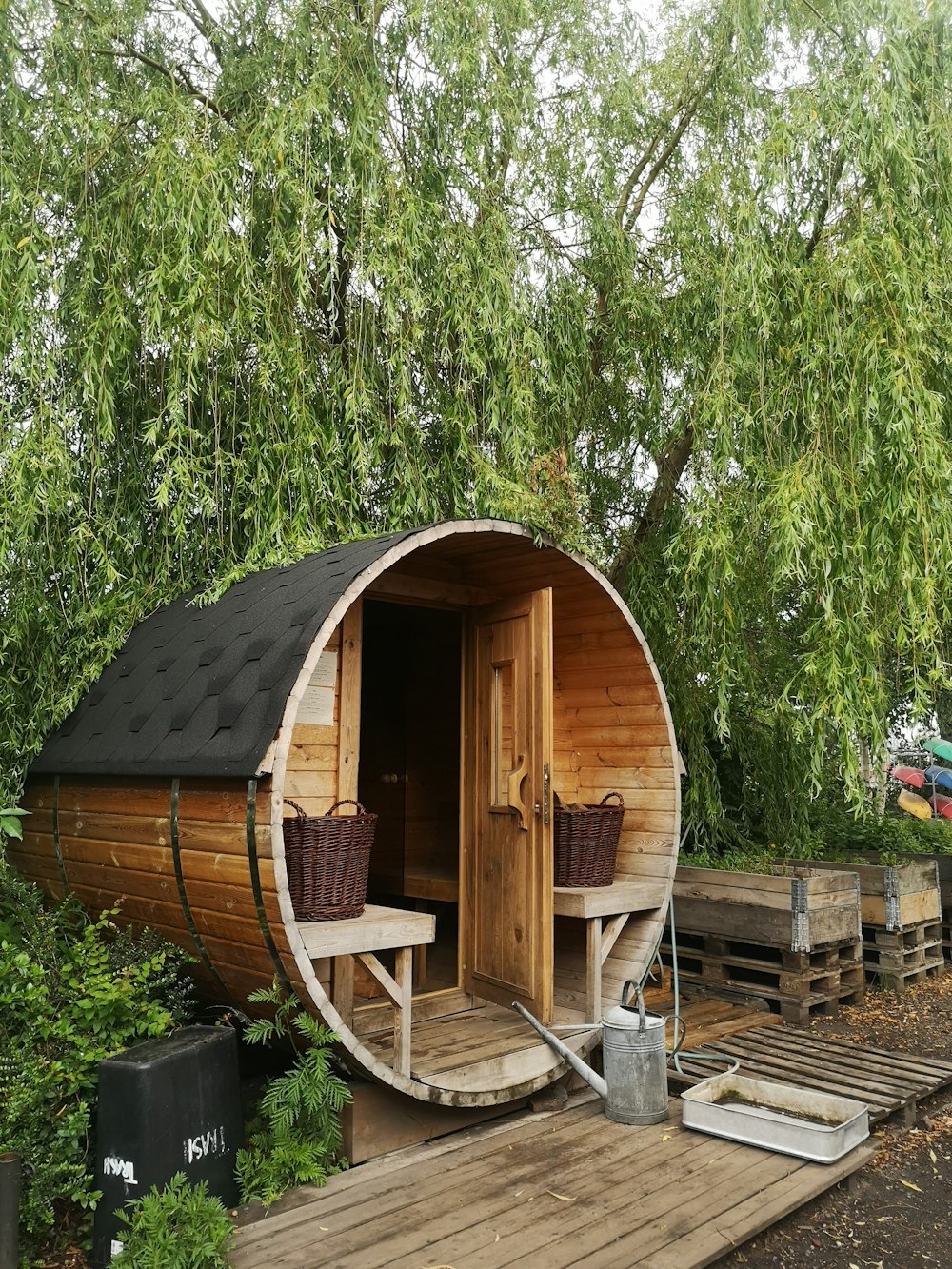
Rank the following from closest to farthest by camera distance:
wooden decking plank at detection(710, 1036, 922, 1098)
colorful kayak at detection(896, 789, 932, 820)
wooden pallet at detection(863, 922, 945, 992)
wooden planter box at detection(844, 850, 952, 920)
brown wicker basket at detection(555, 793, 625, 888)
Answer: wooden decking plank at detection(710, 1036, 922, 1098) < brown wicker basket at detection(555, 793, 625, 888) < wooden pallet at detection(863, 922, 945, 992) < wooden planter box at detection(844, 850, 952, 920) < colorful kayak at detection(896, 789, 932, 820)

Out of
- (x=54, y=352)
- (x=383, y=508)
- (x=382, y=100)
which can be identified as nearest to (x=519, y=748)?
(x=383, y=508)

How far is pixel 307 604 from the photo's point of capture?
4.17m

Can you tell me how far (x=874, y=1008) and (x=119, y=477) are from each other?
5.73m

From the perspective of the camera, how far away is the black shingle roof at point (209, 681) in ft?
13.0

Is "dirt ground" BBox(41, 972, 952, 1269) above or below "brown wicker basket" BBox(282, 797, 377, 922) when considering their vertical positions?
below

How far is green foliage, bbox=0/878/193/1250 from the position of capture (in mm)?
3541

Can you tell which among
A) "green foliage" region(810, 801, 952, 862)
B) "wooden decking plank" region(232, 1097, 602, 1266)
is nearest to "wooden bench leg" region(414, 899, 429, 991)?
"wooden decking plank" region(232, 1097, 602, 1266)

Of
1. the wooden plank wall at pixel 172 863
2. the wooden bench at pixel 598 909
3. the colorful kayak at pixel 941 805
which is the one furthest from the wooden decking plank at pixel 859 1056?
the colorful kayak at pixel 941 805

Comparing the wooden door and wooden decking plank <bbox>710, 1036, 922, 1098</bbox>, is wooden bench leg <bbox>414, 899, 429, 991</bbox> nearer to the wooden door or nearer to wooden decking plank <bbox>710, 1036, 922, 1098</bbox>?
the wooden door

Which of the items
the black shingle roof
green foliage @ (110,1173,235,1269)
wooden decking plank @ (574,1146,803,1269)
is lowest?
wooden decking plank @ (574,1146,803,1269)

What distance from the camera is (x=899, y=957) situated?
23.6 feet

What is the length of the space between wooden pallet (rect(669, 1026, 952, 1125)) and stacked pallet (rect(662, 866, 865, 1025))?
26.3 inches

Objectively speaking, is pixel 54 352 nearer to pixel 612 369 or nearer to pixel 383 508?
pixel 383 508

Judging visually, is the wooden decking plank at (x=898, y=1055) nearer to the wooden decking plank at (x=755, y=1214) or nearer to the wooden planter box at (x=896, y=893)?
the wooden decking plank at (x=755, y=1214)
